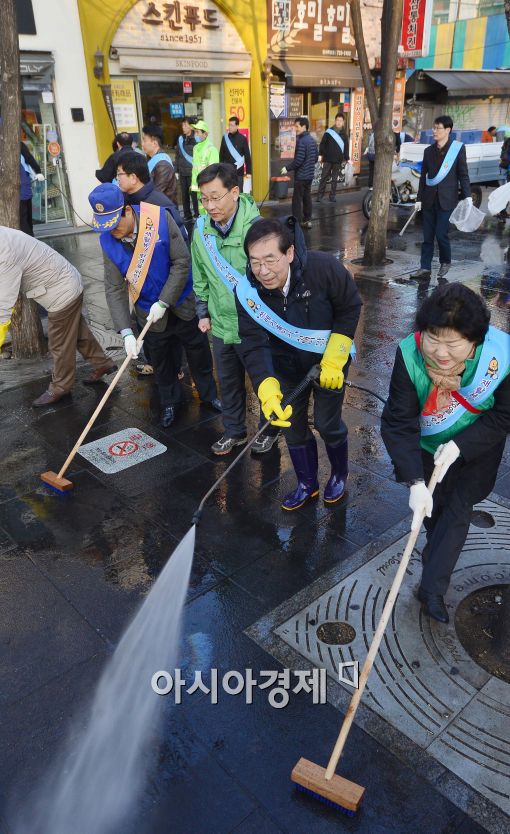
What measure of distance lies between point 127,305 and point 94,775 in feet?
11.6

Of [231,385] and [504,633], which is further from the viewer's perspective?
[231,385]

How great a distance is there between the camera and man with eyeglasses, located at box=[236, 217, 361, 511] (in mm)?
3164

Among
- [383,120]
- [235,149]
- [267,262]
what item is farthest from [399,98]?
[267,262]

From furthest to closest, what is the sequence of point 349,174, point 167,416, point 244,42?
point 349,174
point 244,42
point 167,416

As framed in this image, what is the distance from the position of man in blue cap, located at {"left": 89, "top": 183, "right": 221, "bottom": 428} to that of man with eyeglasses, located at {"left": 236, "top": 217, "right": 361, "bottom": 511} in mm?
1365

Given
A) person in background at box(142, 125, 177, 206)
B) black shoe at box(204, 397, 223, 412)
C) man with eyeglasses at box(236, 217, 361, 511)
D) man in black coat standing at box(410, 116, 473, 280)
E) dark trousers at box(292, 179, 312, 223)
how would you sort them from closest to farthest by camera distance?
man with eyeglasses at box(236, 217, 361, 511)
black shoe at box(204, 397, 223, 412)
person in background at box(142, 125, 177, 206)
man in black coat standing at box(410, 116, 473, 280)
dark trousers at box(292, 179, 312, 223)

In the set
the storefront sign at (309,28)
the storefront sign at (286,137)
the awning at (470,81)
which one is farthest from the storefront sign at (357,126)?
the storefront sign at (286,137)

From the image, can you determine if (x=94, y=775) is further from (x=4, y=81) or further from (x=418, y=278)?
(x=418, y=278)

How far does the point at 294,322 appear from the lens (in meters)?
3.48

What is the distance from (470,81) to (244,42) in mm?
8020

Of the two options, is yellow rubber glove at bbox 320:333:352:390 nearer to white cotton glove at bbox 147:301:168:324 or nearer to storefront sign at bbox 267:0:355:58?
white cotton glove at bbox 147:301:168:324

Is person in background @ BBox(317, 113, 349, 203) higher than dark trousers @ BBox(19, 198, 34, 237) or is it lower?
higher

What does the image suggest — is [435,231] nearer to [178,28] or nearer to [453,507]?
[453,507]

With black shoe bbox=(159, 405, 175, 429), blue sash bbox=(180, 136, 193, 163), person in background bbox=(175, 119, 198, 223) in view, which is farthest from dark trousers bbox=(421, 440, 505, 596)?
blue sash bbox=(180, 136, 193, 163)
